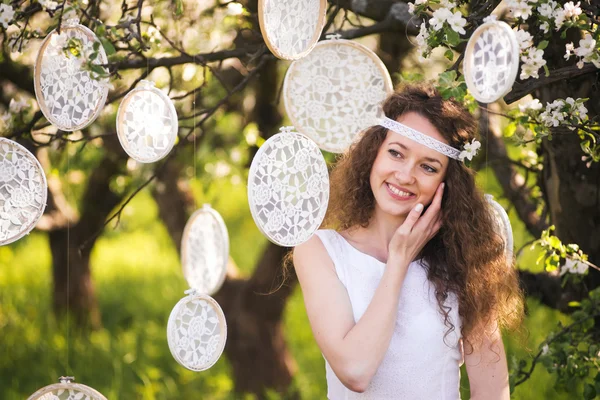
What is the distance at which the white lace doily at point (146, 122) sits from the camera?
2389mm

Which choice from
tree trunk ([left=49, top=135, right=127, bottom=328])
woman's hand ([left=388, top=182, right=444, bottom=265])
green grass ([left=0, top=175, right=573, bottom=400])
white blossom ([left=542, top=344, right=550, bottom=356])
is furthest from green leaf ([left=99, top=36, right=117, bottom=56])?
tree trunk ([left=49, top=135, right=127, bottom=328])

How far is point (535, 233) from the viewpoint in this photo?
133 inches

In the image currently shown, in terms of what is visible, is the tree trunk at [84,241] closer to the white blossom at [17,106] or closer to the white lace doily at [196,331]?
the white blossom at [17,106]

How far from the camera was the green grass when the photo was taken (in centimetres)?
508

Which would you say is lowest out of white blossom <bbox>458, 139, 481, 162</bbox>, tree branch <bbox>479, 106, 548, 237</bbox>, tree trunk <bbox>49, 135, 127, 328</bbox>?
tree trunk <bbox>49, 135, 127, 328</bbox>

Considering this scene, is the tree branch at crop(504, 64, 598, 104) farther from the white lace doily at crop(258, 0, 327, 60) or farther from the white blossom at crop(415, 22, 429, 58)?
the white lace doily at crop(258, 0, 327, 60)

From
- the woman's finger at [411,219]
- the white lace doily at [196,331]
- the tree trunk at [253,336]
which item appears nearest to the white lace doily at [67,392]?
the white lace doily at [196,331]

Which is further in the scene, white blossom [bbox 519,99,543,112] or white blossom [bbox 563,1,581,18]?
white blossom [bbox 519,99,543,112]

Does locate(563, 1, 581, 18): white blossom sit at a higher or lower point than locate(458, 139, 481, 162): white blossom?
higher

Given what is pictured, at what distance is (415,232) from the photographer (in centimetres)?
224

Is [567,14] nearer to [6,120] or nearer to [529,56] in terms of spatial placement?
[529,56]

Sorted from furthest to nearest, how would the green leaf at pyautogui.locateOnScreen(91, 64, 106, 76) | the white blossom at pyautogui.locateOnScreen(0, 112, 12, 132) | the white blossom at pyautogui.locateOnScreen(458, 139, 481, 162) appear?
the white blossom at pyautogui.locateOnScreen(0, 112, 12, 132) < the white blossom at pyautogui.locateOnScreen(458, 139, 481, 162) < the green leaf at pyautogui.locateOnScreen(91, 64, 106, 76)

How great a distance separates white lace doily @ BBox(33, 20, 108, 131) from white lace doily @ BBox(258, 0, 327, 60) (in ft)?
1.58

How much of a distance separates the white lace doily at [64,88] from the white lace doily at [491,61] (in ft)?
3.22
